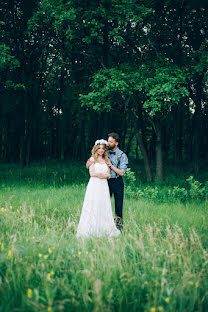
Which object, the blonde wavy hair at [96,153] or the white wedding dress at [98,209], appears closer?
the white wedding dress at [98,209]

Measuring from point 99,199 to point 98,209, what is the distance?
217mm

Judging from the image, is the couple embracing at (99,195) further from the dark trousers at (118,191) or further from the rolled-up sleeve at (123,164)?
the dark trousers at (118,191)

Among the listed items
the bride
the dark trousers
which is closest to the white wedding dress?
the bride

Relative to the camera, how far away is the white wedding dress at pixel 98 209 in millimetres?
5523

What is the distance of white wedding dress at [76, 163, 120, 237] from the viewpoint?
552 centimetres

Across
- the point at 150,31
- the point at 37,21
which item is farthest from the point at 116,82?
the point at 37,21

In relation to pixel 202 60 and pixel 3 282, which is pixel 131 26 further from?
pixel 3 282

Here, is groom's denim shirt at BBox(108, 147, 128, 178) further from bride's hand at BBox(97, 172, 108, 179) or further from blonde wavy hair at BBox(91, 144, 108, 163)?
bride's hand at BBox(97, 172, 108, 179)

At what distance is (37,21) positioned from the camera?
43.8 ft

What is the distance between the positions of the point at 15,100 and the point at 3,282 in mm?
16999

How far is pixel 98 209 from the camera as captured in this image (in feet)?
18.6

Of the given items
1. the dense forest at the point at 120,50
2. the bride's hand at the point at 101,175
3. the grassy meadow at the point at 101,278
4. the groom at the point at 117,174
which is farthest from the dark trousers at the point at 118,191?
the dense forest at the point at 120,50

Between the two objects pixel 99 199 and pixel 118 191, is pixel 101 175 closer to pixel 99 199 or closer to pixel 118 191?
pixel 99 199

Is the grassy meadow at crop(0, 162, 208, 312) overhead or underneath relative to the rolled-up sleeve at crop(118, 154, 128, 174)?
underneath
